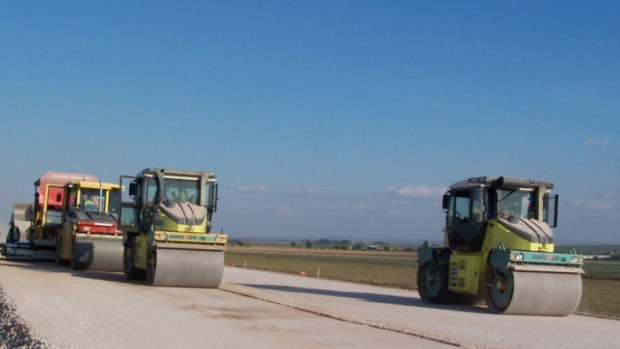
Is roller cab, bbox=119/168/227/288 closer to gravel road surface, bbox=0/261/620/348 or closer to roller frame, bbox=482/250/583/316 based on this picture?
gravel road surface, bbox=0/261/620/348

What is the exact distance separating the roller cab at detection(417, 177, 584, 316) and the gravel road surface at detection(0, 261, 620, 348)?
1.44 feet

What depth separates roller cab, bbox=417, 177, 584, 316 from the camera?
16703 millimetres

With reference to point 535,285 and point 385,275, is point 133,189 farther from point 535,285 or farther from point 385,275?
point 385,275

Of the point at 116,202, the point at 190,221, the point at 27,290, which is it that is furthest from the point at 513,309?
the point at 116,202

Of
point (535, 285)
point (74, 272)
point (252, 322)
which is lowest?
point (74, 272)

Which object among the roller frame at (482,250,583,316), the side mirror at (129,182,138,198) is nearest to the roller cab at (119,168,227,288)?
the side mirror at (129,182,138,198)

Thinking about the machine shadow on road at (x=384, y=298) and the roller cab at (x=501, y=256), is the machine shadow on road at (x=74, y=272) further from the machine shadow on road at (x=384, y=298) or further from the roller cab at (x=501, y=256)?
the roller cab at (x=501, y=256)

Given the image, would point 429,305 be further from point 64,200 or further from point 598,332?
point 64,200

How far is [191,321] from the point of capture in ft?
42.8

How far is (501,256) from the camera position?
17.0m

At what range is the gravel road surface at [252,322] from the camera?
36.8 feet

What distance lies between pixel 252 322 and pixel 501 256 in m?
6.32

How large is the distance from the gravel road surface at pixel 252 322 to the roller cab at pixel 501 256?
440 mm

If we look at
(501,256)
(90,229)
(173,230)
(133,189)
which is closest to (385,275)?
(90,229)
